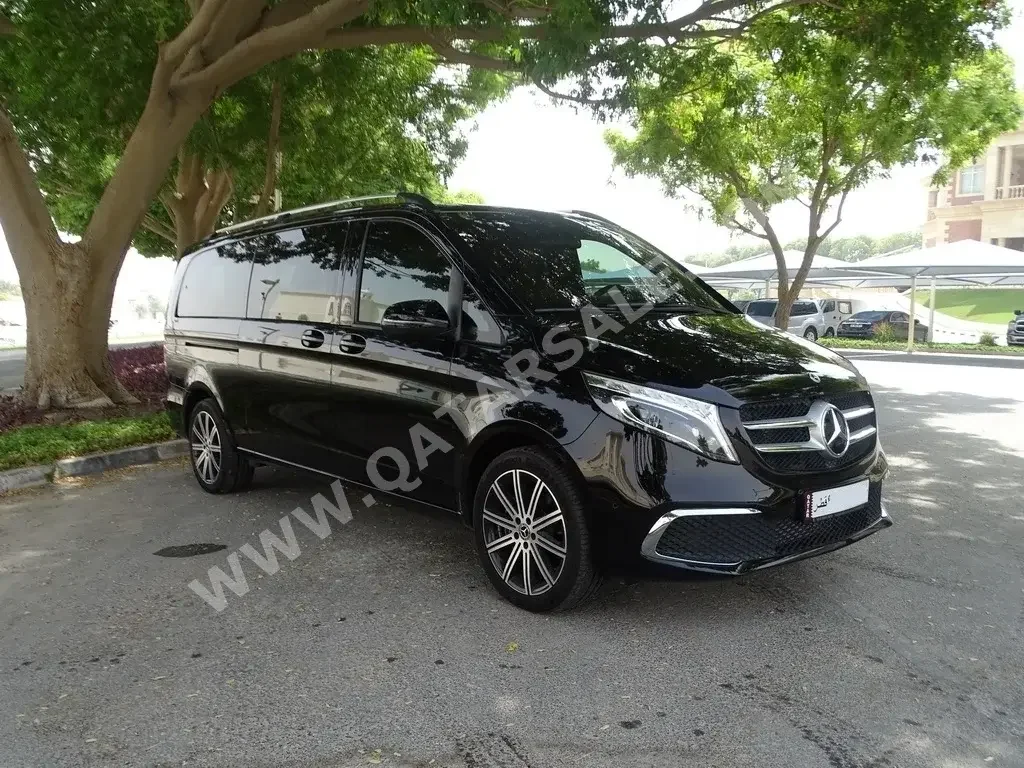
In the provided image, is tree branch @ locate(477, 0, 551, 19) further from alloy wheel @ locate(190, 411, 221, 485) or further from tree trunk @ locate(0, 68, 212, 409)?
alloy wheel @ locate(190, 411, 221, 485)

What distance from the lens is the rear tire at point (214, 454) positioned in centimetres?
617

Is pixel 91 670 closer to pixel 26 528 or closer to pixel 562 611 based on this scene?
pixel 562 611

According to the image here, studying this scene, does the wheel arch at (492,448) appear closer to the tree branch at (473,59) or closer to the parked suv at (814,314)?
the tree branch at (473,59)

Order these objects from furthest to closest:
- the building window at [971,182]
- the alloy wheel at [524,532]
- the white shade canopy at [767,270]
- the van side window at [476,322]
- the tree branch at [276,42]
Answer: the building window at [971,182]
the white shade canopy at [767,270]
the tree branch at [276,42]
the van side window at [476,322]
the alloy wheel at [524,532]

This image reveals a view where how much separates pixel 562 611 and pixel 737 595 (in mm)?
912

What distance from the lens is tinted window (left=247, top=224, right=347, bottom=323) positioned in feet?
16.4

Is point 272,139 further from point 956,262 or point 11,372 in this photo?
point 956,262

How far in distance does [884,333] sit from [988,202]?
90.7ft

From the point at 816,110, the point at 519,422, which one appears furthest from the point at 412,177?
the point at 519,422

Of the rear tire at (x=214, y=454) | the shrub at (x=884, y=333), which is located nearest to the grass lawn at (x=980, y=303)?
the shrub at (x=884, y=333)

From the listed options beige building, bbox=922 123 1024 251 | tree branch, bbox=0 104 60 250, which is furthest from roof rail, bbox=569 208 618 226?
beige building, bbox=922 123 1024 251

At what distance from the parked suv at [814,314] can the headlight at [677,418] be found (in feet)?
90.2

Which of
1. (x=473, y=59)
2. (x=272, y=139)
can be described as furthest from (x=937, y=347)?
(x=272, y=139)

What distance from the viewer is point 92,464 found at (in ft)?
24.3
